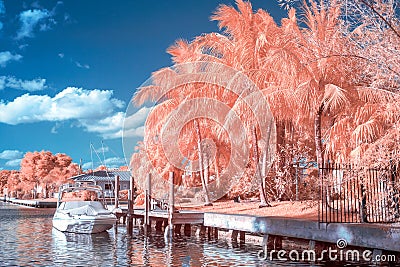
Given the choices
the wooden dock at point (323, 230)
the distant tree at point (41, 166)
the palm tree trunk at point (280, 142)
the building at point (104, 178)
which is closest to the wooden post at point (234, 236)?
the wooden dock at point (323, 230)

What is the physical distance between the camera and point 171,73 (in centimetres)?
3506

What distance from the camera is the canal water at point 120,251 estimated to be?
16.2m

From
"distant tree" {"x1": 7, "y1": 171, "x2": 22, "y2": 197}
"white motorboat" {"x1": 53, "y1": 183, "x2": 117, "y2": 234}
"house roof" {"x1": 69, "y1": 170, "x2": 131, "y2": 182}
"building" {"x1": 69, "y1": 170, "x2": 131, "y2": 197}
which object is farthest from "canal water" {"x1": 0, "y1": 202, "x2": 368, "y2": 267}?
"distant tree" {"x1": 7, "y1": 171, "x2": 22, "y2": 197}

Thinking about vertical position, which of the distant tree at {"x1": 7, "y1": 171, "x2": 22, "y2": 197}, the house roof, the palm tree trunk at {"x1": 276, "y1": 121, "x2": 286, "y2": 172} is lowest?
the distant tree at {"x1": 7, "y1": 171, "x2": 22, "y2": 197}

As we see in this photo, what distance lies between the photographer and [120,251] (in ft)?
64.0

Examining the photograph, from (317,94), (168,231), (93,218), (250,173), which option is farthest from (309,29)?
(93,218)

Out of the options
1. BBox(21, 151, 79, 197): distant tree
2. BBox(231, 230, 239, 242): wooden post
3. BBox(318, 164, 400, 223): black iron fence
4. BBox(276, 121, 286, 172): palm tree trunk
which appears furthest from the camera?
BBox(21, 151, 79, 197): distant tree

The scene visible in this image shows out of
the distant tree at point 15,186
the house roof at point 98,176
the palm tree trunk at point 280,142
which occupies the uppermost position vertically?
the palm tree trunk at point 280,142

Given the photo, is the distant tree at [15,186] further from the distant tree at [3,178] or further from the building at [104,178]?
the building at [104,178]

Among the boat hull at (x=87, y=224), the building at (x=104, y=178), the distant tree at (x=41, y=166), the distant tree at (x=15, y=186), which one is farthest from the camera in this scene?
the distant tree at (x=15, y=186)

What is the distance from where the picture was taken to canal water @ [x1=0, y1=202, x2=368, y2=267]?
16234mm

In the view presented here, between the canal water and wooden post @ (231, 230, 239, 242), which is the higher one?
wooden post @ (231, 230, 239, 242)

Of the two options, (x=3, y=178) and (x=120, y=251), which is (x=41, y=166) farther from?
(x=120, y=251)

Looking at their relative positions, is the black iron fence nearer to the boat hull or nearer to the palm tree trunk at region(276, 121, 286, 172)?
the palm tree trunk at region(276, 121, 286, 172)
